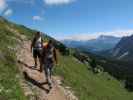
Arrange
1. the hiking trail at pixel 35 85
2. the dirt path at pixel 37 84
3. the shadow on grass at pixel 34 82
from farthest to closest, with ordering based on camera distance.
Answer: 1. the shadow on grass at pixel 34 82
2. the dirt path at pixel 37 84
3. the hiking trail at pixel 35 85

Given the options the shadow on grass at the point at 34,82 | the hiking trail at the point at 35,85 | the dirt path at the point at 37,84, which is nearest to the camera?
the hiking trail at the point at 35,85

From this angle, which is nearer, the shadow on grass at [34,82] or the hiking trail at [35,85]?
the hiking trail at [35,85]

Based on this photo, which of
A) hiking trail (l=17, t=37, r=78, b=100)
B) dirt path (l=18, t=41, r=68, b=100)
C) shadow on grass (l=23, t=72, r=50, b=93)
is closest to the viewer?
hiking trail (l=17, t=37, r=78, b=100)

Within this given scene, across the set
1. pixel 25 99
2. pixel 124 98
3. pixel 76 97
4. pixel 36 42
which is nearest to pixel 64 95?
pixel 76 97

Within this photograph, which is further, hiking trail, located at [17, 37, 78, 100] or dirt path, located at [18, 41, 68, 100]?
dirt path, located at [18, 41, 68, 100]

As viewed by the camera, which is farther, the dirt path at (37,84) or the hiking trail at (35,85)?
the dirt path at (37,84)

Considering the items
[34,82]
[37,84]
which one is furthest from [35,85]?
[34,82]

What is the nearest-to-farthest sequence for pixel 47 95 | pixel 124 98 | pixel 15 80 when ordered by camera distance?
pixel 15 80, pixel 47 95, pixel 124 98

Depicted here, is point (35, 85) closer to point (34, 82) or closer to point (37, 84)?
point (37, 84)

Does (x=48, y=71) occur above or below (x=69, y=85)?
above

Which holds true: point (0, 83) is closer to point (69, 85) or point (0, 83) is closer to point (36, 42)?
point (36, 42)

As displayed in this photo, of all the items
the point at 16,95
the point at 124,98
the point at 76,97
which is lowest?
the point at 124,98

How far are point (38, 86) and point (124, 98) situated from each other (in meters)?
22.9

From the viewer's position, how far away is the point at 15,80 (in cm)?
1925
